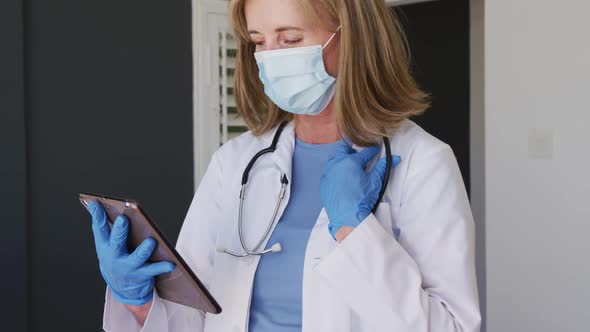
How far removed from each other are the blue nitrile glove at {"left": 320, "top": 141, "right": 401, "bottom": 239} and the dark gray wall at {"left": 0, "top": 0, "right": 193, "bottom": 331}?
1681mm

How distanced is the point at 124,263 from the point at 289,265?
27 centimetres

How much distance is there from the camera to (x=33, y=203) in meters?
2.59

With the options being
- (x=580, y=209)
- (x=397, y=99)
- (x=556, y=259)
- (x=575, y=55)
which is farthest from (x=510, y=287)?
(x=397, y=99)

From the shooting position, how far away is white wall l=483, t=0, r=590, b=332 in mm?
2652

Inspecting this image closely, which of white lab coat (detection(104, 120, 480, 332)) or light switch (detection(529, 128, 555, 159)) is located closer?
white lab coat (detection(104, 120, 480, 332))

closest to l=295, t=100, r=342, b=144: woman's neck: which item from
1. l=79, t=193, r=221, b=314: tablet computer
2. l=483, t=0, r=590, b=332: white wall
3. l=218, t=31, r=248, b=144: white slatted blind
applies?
l=79, t=193, r=221, b=314: tablet computer

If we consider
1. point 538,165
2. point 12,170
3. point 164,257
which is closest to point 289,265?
point 164,257

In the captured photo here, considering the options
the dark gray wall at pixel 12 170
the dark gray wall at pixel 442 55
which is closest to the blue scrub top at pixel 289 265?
the dark gray wall at pixel 12 170

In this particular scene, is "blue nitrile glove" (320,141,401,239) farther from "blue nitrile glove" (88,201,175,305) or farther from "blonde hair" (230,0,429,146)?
"blue nitrile glove" (88,201,175,305)

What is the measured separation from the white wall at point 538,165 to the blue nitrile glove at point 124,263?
1953 millimetres

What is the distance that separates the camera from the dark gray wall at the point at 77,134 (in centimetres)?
251

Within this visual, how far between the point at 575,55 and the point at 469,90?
6.00 ft

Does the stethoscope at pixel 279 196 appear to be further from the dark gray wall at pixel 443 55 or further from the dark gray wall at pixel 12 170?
the dark gray wall at pixel 443 55

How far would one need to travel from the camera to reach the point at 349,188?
44.7 inches
